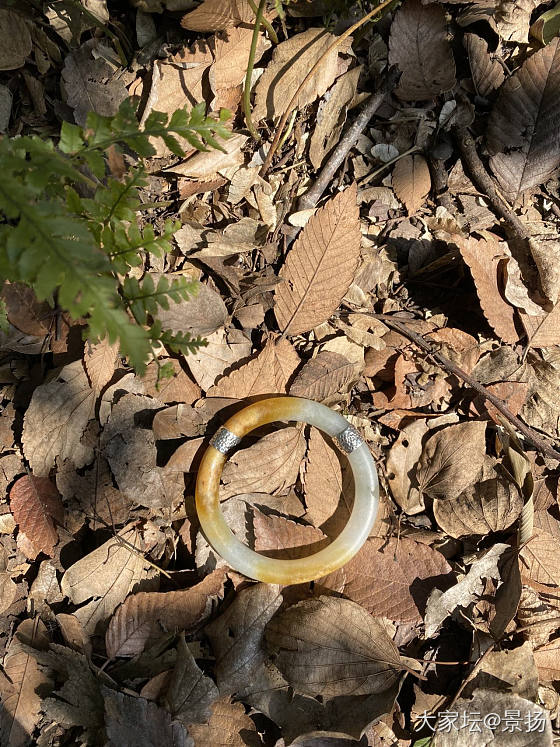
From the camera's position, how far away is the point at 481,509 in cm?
334

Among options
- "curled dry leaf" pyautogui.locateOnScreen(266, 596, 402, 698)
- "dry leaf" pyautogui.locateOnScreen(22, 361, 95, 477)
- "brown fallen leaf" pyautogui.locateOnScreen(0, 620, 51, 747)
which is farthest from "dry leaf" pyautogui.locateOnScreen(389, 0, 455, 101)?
"brown fallen leaf" pyautogui.locateOnScreen(0, 620, 51, 747)

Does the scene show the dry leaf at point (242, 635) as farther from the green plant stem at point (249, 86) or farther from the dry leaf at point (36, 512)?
the green plant stem at point (249, 86)

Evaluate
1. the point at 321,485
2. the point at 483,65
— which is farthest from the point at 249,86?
the point at 321,485

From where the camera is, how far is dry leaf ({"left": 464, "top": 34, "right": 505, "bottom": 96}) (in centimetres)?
371

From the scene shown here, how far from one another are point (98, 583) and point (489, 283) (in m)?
2.66

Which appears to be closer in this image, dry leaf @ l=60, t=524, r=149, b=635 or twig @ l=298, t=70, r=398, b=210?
dry leaf @ l=60, t=524, r=149, b=635

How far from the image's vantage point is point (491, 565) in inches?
129

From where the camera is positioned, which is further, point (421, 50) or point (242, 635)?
point (421, 50)

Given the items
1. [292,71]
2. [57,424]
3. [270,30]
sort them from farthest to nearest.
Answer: [292,71], [270,30], [57,424]

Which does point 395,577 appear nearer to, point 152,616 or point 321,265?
point 152,616

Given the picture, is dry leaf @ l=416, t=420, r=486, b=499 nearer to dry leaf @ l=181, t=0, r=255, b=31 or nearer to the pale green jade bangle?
A: the pale green jade bangle

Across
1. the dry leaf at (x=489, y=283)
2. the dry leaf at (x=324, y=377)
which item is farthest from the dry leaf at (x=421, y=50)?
the dry leaf at (x=324, y=377)

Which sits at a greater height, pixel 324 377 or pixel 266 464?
pixel 324 377

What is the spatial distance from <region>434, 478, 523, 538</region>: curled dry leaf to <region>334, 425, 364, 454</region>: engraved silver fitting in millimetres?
567
